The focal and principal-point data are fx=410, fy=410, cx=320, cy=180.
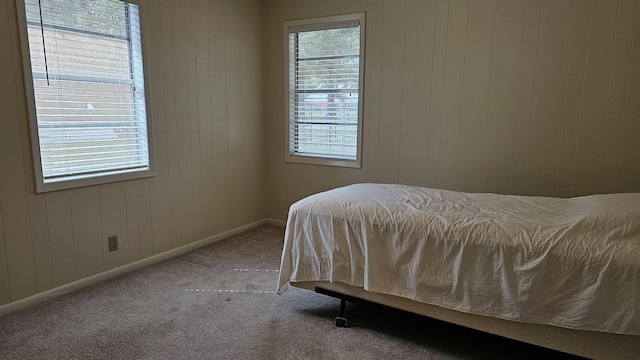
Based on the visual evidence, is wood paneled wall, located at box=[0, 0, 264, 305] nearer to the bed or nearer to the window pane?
the window pane

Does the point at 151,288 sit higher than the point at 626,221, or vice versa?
the point at 626,221

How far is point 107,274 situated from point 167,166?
1.00 m

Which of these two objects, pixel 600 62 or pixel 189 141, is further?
pixel 189 141

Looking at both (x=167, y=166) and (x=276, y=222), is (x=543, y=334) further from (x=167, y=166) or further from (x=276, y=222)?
(x=276, y=222)

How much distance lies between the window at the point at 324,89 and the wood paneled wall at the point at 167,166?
0.40 metres

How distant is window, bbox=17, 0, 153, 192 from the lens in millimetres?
2689

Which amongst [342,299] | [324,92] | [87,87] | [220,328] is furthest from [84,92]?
[342,299]

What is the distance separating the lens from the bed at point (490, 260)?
1796 mm

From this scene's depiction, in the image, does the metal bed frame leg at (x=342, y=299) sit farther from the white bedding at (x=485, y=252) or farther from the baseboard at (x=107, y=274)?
the baseboard at (x=107, y=274)

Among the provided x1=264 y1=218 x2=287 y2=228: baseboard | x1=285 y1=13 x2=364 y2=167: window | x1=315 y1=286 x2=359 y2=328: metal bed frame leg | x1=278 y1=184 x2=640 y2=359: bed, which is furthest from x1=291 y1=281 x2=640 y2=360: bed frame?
x1=264 y1=218 x2=287 y2=228: baseboard

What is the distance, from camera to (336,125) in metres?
4.23

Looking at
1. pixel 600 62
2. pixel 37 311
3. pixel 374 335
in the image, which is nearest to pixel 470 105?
pixel 600 62

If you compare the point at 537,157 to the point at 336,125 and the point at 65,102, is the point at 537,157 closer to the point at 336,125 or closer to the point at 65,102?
the point at 336,125

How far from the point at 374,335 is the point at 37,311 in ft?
7.12
